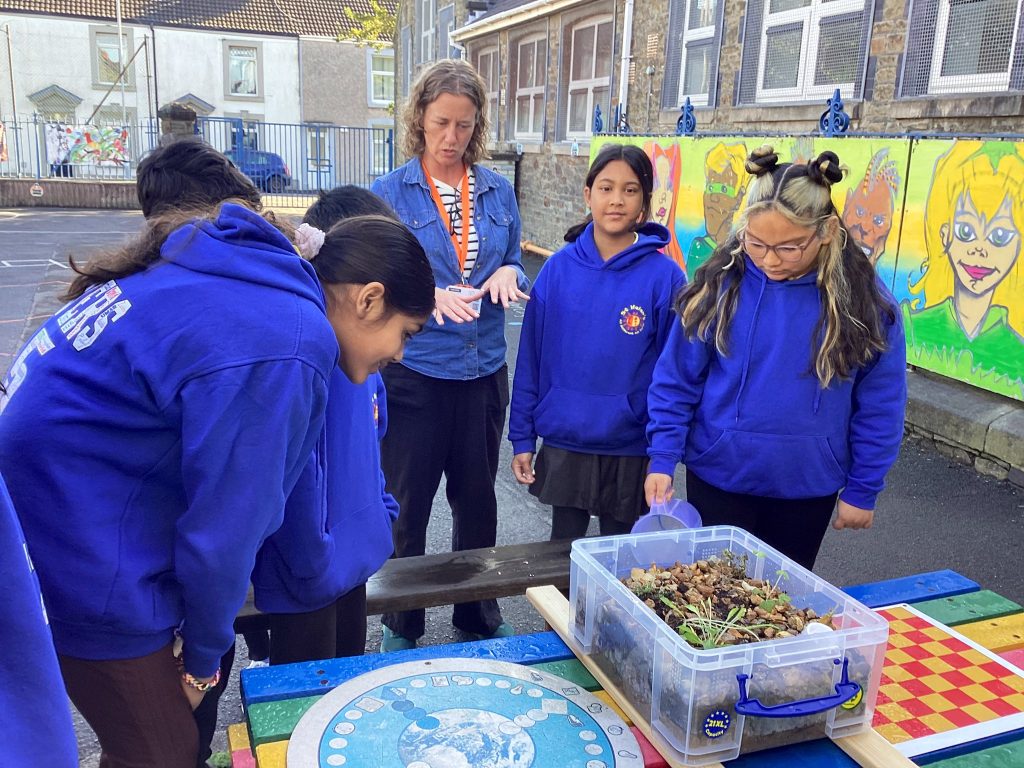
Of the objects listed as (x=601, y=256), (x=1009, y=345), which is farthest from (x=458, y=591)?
(x=1009, y=345)

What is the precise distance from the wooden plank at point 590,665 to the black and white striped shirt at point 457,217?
139cm

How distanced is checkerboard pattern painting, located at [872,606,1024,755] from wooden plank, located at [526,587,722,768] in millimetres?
421

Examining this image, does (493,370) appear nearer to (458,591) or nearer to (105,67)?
(458,591)

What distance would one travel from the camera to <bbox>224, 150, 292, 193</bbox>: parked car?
78.0 ft

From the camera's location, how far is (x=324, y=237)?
175 centimetres

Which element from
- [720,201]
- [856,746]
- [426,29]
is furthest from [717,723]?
[426,29]

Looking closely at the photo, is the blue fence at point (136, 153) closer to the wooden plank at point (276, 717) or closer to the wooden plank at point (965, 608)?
the wooden plank at point (965, 608)

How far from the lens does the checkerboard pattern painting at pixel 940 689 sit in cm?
155

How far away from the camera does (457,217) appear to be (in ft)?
10.1

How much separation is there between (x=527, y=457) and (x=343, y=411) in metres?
1.26

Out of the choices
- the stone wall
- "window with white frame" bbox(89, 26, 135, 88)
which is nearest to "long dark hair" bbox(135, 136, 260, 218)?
the stone wall

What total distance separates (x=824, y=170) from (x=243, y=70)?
117ft

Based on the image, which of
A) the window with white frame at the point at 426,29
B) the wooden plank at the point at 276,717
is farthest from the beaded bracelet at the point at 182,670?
the window with white frame at the point at 426,29

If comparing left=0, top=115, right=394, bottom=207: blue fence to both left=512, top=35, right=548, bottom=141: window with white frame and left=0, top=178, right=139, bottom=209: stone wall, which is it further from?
left=512, top=35, right=548, bottom=141: window with white frame
